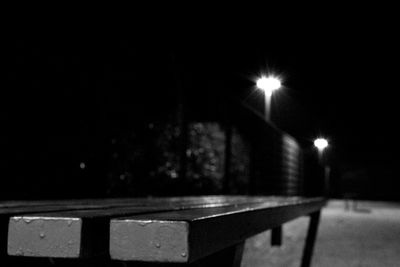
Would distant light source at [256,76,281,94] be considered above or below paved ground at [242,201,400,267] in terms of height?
above

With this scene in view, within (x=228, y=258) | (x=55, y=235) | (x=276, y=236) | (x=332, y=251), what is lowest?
(x=332, y=251)

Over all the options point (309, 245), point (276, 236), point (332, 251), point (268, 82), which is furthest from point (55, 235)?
point (268, 82)

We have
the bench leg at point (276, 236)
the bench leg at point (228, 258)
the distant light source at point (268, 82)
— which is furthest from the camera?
the distant light source at point (268, 82)

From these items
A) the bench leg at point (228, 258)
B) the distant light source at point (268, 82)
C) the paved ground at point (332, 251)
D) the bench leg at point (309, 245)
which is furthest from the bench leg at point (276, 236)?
the distant light source at point (268, 82)

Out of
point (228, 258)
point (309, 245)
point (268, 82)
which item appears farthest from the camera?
point (268, 82)

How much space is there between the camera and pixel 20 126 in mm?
3510

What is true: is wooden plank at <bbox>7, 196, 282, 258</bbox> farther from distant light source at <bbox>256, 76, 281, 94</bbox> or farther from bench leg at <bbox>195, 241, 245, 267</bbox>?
distant light source at <bbox>256, 76, 281, 94</bbox>

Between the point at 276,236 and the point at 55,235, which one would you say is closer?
the point at 55,235

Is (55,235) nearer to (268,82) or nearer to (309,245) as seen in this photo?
(309,245)

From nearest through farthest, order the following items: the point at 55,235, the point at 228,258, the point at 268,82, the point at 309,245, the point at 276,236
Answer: the point at 55,235 < the point at 228,258 < the point at 309,245 < the point at 276,236 < the point at 268,82

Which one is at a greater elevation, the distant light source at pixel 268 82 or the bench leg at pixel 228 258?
the distant light source at pixel 268 82

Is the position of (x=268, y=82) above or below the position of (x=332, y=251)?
above

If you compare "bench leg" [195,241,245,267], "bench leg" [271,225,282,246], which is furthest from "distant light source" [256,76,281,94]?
"bench leg" [195,241,245,267]

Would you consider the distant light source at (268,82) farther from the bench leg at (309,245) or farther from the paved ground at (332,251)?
the bench leg at (309,245)
